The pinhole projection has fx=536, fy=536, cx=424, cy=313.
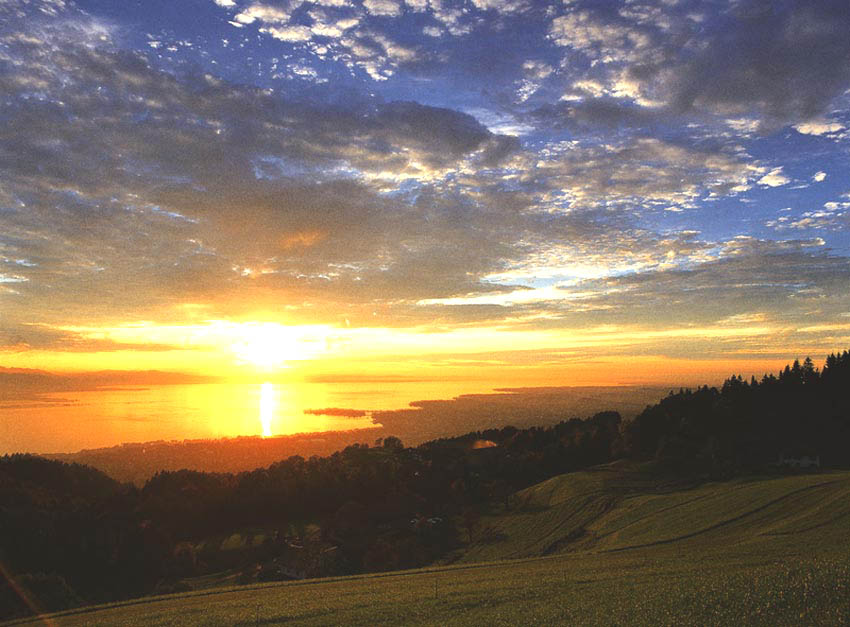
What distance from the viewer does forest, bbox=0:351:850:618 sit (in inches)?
3076

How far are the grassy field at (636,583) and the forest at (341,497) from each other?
2538 centimetres

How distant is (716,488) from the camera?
2660 inches

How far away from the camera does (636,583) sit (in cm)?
2292

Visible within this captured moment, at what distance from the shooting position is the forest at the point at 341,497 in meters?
78.1

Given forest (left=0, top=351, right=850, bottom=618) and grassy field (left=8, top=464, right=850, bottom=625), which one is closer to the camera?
grassy field (left=8, top=464, right=850, bottom=625)

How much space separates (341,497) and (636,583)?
97.5 m

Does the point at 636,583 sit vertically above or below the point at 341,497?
above

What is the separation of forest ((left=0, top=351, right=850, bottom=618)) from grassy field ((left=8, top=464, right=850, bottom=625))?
83.3 feet

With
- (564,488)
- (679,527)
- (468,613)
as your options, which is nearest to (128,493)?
(564,488)

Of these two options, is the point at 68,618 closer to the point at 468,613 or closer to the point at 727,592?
the point at 468,613

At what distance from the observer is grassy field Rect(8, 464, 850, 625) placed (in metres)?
16.6

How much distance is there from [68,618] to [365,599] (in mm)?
17788

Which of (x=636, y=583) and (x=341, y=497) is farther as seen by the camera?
(x=341, y=497)

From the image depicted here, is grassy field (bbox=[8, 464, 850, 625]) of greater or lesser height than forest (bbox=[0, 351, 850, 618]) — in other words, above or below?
above
